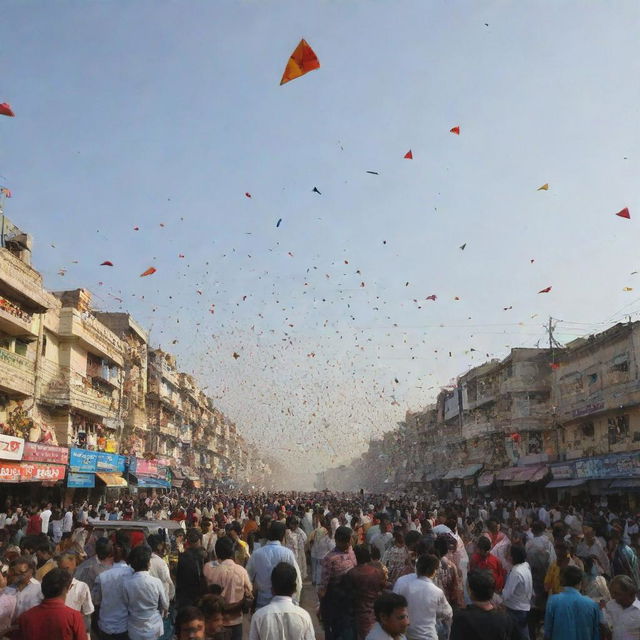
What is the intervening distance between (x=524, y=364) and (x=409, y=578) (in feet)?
133

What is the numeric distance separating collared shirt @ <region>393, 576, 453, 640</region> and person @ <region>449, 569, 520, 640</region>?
1138 millimetres

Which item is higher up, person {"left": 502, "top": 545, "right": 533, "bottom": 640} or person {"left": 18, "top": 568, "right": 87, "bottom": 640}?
person {"left": 18, "top": 568, "right": 87, "bottom": 640}

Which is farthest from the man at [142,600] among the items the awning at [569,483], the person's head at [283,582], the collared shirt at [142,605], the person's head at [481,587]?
the awning at [569,483]

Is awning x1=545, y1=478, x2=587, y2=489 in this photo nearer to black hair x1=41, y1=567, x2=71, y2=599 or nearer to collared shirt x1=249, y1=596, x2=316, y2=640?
collared shirt x1=249, y1=596, x2=316, y2=640

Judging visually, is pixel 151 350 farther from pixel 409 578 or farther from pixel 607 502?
pixel 409 578

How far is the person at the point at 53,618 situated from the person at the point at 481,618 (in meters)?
2.69

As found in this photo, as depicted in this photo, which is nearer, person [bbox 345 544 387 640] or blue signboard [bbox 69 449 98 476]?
person [bbox 345 544 387 640]

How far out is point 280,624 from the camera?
4.61 metres

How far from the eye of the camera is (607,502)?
109 ft

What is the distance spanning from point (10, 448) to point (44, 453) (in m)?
3.38

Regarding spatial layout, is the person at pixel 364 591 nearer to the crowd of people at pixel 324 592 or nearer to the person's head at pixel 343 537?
the crowd of people at pixel 324 592

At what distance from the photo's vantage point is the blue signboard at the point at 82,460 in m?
29.2

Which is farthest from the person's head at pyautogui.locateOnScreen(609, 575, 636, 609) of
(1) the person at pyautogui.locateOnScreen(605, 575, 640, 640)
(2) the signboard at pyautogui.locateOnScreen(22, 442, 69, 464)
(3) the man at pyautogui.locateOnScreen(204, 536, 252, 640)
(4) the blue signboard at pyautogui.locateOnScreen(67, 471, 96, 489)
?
(4) the blue signboard at pyautogui.locateOnScreen(67, 471, 96, 489)

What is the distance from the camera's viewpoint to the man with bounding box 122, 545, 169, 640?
623cm
